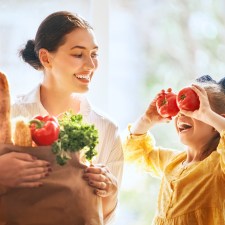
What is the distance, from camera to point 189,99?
1693 millimetres

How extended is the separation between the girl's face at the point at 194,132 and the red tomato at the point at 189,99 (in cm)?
6

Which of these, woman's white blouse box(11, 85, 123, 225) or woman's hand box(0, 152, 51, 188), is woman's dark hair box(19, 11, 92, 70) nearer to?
woman's white blouse box(11, 85, 123, 225)

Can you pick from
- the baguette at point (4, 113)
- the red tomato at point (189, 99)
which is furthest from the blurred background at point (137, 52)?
the baguette at point (4, 113)

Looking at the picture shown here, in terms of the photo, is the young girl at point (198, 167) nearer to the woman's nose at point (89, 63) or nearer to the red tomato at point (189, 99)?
the red tomato at point (189, 99)

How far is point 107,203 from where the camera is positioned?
161 cm

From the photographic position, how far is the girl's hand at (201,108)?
1.66 metres

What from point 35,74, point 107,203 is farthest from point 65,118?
point 35,74

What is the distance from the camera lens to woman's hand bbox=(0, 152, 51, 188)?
1.38 metres

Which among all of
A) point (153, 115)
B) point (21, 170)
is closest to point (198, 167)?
point (153, 115)

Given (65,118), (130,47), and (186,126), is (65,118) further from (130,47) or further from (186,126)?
(130,47)

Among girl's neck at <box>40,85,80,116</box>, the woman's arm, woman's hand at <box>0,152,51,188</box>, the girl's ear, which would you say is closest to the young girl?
the woman's arm

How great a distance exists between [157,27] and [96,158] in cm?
89

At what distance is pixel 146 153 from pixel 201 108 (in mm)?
397

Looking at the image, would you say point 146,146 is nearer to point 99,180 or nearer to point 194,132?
point 194,132
